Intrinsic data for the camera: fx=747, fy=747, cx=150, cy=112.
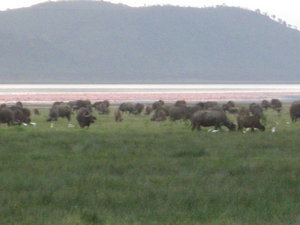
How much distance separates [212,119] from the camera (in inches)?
956

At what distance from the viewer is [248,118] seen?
23891mm

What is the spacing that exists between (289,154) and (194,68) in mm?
183212

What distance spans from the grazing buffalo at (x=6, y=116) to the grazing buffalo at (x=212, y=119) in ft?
24.4

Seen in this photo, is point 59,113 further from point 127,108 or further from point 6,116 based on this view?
point 127,108

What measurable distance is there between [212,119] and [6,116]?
8.17 meters

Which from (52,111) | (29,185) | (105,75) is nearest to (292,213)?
(29,185)

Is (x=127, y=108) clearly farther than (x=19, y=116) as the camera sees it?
Yes

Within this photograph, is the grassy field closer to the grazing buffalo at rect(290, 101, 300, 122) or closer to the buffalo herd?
the buffalo herd

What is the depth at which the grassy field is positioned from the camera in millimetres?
10203

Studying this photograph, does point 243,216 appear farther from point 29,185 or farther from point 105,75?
point 105,75

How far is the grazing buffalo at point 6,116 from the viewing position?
27.7 m

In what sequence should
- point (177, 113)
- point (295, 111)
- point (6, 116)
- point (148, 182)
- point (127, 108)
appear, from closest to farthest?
point (148, 182) < point (6, 116) < point (295, 111) < point (177, 113) < point (127, 108)

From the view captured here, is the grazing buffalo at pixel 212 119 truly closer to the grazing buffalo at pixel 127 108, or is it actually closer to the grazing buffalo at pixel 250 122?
the grazing buffalo at pixel 250 122

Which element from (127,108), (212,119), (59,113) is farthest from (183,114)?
(127,108)
